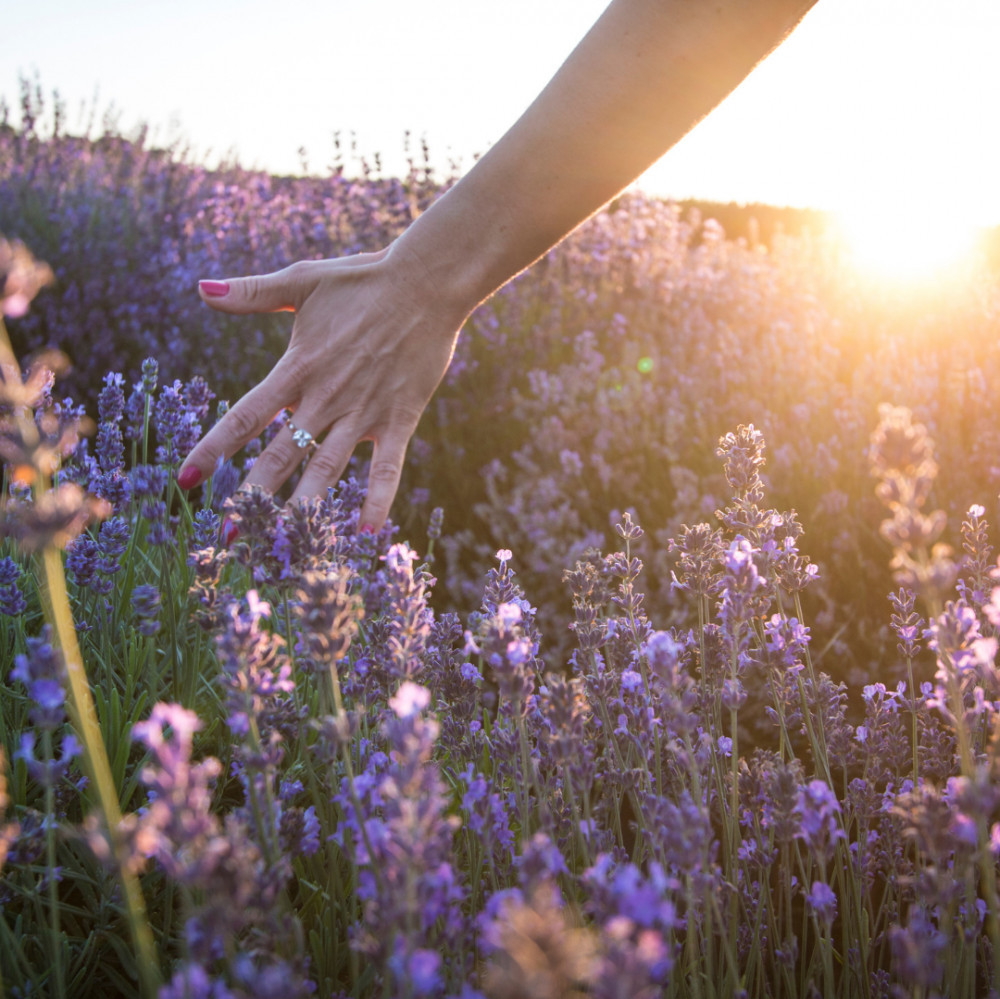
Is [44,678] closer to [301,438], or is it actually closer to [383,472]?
[301,438]

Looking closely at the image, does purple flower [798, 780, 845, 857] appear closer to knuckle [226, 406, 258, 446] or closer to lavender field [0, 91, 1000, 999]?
lavender field [0, 91, 1000, 999]

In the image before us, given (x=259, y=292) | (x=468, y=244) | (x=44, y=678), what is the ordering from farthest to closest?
(x=259, y=292)
(x=468, y=244)
(x=44, y=678)

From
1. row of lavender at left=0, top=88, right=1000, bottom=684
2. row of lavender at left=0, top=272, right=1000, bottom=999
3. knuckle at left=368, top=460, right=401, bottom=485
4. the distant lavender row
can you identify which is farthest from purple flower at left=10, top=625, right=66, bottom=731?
the distant lavender row

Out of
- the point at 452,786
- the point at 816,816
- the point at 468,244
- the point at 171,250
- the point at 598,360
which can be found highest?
the point at 171,250

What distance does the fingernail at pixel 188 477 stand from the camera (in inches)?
79.4

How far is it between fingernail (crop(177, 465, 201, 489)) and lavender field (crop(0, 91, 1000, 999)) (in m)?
0.06

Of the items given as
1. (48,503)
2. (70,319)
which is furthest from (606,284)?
(48,503)

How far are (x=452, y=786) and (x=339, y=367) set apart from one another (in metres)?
1.01

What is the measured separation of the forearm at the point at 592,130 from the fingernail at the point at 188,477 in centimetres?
72

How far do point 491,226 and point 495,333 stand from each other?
319 centimetres

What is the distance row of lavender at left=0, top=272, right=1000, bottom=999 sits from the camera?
0.70 metres

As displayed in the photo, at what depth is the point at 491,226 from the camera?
76.9 inches

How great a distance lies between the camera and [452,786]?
5.99 feet

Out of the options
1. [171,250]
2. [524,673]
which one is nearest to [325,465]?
[524,673]
